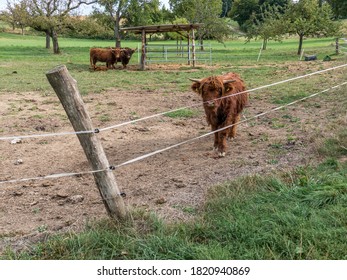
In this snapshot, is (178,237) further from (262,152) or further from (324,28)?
(324,28)

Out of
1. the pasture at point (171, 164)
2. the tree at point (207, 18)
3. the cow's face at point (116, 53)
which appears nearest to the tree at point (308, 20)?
the tree at point (207, 18)

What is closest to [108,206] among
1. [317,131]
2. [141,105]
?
[317,131]

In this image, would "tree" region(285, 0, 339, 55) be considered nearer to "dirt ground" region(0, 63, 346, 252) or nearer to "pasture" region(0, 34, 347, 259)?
"pasture" region(0, 34, 347, 259)

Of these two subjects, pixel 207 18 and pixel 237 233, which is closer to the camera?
pixel 237 233

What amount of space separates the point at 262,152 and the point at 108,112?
457cm

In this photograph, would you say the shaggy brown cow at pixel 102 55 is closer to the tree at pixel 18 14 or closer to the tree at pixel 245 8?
the tree at pixel 18 14

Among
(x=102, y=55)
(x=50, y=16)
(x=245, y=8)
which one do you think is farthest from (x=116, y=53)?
(x=245, y=8)

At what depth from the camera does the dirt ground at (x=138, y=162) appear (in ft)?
13.1

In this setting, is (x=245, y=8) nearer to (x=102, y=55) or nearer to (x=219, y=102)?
(x=102, y=55)

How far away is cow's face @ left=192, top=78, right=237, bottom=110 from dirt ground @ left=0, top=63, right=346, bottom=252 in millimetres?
795

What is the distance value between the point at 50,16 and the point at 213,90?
29137mm

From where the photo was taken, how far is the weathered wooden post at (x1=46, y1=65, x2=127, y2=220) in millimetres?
3215

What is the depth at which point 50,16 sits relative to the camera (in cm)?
3111

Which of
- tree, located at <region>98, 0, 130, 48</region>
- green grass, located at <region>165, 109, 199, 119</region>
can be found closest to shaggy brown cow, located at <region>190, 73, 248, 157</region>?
green grass, located at <region>165, 109, 199, 119</region>
